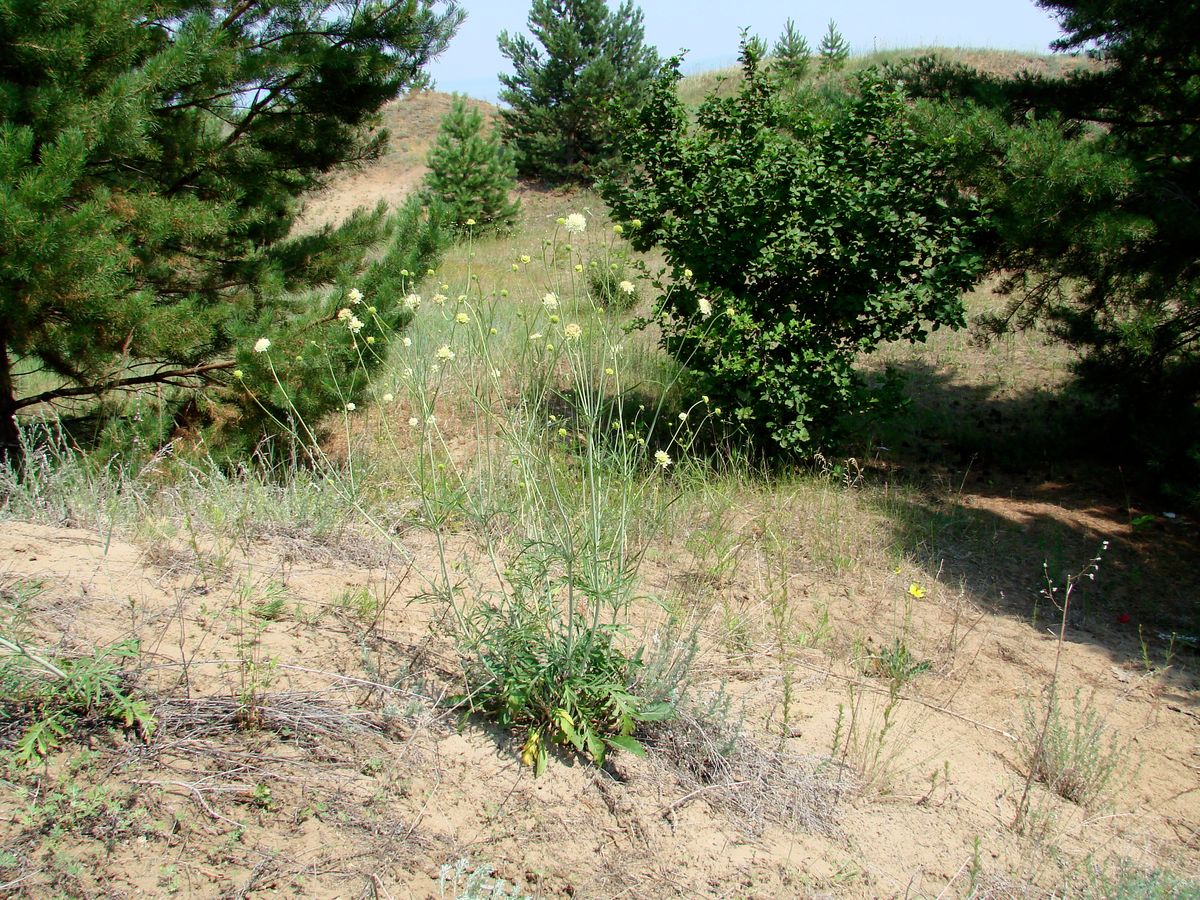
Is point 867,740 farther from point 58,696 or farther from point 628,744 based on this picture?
point 58,696

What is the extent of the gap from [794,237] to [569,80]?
1581 centimetres

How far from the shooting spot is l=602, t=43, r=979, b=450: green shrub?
542 centimetres

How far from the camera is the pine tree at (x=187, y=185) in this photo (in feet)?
14.3

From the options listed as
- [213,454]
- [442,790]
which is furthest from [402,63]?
[442,790]

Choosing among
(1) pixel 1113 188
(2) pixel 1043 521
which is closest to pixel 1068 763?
(2) pixel 1043 521

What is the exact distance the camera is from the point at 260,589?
3010 millimetres

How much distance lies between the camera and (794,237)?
5438 mm

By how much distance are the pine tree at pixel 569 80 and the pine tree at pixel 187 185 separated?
13.6 metres

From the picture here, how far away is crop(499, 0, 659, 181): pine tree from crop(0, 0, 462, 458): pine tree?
13.6 metres

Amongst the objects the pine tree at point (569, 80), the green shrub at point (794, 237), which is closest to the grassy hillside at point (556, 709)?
the green shrub at point (794, 237)

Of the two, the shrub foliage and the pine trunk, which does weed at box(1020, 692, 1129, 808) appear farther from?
the pine trunk

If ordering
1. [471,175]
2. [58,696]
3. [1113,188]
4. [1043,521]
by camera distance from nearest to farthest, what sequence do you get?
[58,696] → [1113,188] → [1043,521] → [471,175]

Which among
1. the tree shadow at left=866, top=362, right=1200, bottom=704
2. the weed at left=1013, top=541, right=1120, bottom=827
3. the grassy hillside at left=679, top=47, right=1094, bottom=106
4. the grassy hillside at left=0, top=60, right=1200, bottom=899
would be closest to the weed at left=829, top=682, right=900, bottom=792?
the grassy hillside at left=0, top=60, right=1200, bottom=899

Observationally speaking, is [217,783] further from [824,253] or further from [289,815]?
[824,253]
